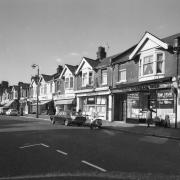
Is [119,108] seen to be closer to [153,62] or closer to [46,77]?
[153,62]

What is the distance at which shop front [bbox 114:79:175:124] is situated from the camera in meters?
23.2

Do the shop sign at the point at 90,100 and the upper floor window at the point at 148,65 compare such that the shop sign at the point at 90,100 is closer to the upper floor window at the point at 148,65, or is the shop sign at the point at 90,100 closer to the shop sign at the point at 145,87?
the shop sign at the point at 145,87

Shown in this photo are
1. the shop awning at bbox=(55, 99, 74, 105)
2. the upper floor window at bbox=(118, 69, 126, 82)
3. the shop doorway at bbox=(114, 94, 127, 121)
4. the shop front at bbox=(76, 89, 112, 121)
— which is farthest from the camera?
the shop awning at bbox=(55, 99, 74, 105)

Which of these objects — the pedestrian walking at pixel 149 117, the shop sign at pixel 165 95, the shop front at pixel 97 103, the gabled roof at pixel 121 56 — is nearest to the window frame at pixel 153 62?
the shop sign at pixel 165 95

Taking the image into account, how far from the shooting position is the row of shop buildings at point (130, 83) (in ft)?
76.9

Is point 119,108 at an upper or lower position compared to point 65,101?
lower

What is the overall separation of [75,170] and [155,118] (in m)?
17.1

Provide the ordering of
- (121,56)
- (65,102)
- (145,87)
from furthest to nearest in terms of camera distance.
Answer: (65,102) < (121,56) < (145,87)

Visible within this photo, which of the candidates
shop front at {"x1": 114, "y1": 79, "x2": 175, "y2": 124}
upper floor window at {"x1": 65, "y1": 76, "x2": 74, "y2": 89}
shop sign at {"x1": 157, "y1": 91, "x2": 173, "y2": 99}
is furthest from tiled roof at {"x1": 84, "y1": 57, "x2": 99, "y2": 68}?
shop sign at {"x1": 157, "y1": 91, "x2": 173, "y2": 99}

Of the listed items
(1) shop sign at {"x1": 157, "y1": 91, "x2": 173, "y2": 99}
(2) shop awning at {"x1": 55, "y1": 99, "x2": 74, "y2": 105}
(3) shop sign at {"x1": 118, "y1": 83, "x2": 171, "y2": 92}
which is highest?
(3) shop sign at {"x1": 118, "y1": 83, "x2": 171, "y2": 92}

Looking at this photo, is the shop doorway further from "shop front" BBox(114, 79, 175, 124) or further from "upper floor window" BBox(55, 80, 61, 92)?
"upper floor window" BBox(55, 80, 61, 92)

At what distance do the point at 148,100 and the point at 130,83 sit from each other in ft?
8.35

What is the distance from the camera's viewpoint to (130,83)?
27078 millimetres

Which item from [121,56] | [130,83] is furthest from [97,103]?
[130,83]
